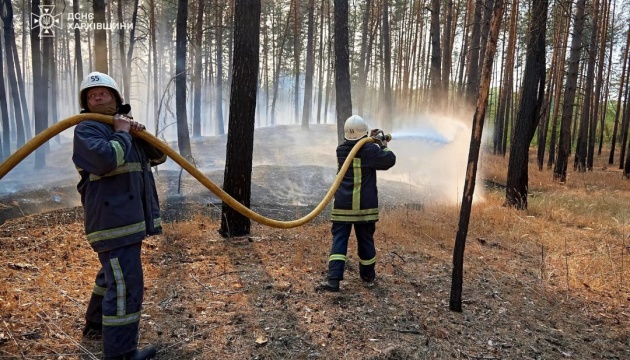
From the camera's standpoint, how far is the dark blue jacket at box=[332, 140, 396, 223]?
14.1 feet


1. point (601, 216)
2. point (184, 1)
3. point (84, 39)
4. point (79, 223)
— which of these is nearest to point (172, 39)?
point (84, 39)

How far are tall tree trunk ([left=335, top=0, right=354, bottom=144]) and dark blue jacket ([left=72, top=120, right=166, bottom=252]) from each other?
7.51m

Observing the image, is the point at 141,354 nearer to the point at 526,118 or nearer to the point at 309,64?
the point at 526,118

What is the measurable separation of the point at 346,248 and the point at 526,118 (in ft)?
22.1

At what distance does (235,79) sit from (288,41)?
3036cm

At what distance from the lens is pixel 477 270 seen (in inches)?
200

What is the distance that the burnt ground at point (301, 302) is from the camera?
3074 mm

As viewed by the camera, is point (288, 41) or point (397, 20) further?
point (288, 41)

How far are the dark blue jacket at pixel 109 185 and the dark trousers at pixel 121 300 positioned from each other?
100mm

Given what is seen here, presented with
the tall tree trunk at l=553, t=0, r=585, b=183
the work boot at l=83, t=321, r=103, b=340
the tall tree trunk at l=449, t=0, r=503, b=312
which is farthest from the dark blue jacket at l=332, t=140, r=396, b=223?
the tall tree trunk at l=553, t=0, r=585, b=183

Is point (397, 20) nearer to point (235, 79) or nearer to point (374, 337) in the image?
point (235, 79)

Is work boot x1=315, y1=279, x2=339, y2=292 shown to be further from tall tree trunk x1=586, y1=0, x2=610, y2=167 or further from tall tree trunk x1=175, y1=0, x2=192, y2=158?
tall tree trunk x1=586, y1=0, x2=610, y2=167

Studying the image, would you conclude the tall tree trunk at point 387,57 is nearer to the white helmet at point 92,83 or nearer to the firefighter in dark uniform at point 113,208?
the white helmet at point 92,83

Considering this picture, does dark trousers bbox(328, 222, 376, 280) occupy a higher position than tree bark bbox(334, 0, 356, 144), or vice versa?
tree bark bbox(334, 0, 356, 144)
